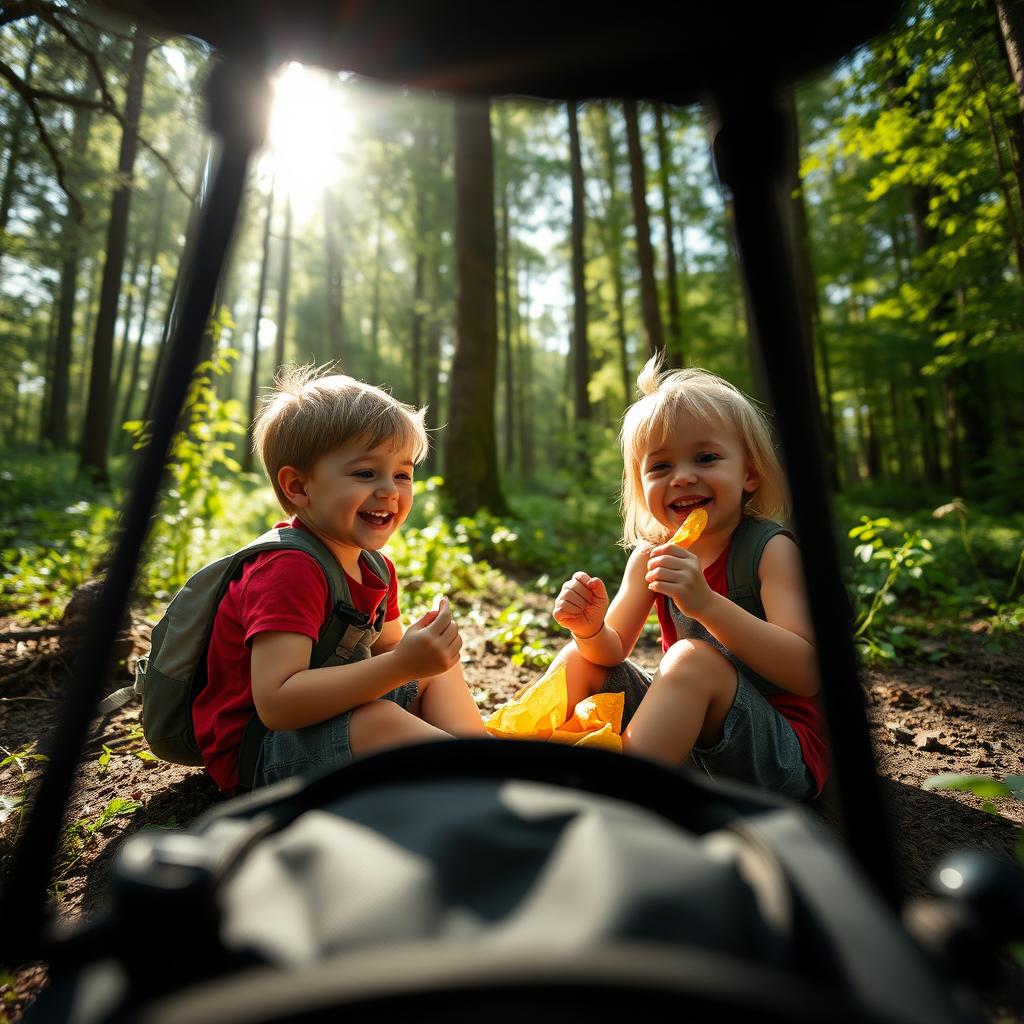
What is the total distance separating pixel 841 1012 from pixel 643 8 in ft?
3.34

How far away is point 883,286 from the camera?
15164mm

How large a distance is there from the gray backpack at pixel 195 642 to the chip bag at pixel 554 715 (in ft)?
1.66

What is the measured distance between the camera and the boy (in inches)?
60.5

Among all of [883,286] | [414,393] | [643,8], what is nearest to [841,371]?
[883,286]

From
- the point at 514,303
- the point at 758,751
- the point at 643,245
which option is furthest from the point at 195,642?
the point at 514,303

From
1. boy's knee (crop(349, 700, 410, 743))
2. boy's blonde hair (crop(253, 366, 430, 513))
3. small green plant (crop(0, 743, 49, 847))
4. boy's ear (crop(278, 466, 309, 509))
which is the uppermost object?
boy's blonde hair (crop(253, 366, 430, 513))

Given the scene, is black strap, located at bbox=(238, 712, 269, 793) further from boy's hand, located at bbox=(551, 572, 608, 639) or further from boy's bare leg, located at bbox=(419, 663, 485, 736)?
boy's hand, located at bbox=(551, 572, 608, 639)

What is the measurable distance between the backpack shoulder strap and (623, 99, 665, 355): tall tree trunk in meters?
8.08

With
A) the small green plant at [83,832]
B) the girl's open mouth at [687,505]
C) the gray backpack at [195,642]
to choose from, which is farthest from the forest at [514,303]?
the girl's open mouth at [687,505]

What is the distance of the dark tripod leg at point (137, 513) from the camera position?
73 cm

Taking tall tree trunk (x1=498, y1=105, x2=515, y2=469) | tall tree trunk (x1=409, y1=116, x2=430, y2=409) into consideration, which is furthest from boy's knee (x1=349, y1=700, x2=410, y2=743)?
tall tree trunk (x1=498, y1=105, x2=515, y2=469)

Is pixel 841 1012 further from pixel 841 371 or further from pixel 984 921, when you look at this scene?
pixel 841 371

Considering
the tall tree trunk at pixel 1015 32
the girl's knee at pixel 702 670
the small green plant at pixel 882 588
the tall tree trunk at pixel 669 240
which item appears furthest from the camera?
the tall tree trunk at pixel 669 240

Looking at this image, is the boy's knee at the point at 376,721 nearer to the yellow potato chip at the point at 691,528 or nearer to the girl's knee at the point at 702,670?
the girl's knee at the point at 702,670
